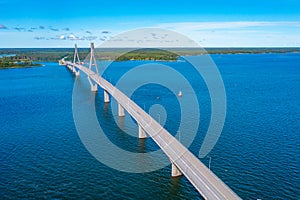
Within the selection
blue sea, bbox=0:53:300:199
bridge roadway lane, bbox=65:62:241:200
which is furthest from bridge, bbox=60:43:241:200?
blue sea, bbox=0:53:300:199

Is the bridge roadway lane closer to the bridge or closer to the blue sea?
the bridge

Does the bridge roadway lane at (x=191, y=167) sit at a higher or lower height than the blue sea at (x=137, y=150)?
higher

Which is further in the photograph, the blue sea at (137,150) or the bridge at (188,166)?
the blue sea at (137,150)

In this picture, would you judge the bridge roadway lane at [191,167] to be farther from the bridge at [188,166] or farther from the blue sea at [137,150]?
the blue sea at [137,150]

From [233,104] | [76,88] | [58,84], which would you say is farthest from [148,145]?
[58,84]

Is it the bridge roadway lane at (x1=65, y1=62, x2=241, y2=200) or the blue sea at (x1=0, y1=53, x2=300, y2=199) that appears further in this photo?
the blue sea at (x1=0, y1=53, x2=300, y2=199)

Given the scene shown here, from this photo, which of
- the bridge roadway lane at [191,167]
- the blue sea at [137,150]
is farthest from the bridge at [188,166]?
the blue sea at [137,150]

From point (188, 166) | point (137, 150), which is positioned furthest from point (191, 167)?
point (137, 150)

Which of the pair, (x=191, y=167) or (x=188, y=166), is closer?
(x=191, y=167)

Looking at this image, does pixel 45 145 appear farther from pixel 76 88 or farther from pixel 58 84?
pixel 58 84

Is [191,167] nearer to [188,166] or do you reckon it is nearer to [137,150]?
[188,166]

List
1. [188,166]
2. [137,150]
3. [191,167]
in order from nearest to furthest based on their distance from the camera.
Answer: [191,167] → [188,166] → [137,150]
